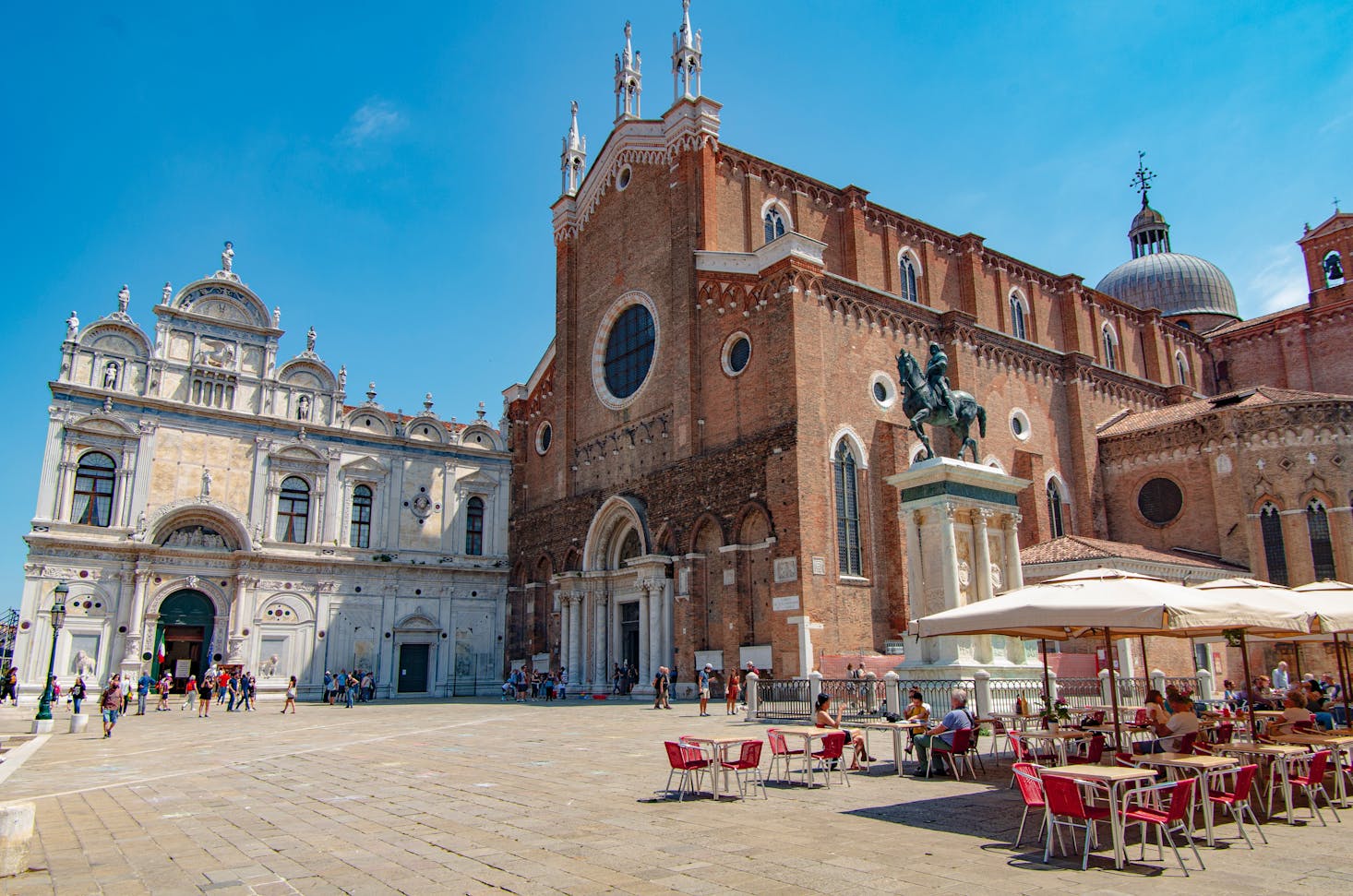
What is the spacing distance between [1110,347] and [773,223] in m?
16.7

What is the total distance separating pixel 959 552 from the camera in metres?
19.0

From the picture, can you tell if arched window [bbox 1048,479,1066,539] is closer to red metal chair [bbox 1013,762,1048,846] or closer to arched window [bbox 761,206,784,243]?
arched window [bbox 761,206,784,243]

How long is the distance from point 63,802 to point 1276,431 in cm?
3097

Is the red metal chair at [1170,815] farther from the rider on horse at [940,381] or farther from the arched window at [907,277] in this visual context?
the arched window at [907,277]

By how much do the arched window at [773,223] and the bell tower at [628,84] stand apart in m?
6.66

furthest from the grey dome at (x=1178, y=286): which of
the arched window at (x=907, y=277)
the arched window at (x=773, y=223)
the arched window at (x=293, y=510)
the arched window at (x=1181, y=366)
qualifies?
the arched window at (x=293, y=510)

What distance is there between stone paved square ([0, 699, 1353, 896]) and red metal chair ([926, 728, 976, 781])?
31 cm

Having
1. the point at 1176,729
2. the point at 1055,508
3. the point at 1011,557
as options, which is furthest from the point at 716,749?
the point at 1055,508

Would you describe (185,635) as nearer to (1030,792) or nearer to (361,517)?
(361,517)

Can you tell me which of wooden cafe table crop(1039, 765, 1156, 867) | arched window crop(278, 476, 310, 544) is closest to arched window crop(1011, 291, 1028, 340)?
arched window crop(278, 476, 310, 544)

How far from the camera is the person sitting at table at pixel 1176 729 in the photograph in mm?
8859

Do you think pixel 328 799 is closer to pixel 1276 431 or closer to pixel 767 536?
pixel 767 536

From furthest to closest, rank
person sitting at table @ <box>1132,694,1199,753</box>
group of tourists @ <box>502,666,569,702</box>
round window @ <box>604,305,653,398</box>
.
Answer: round window @ <box>604,305,653,398</box>, group of tourists @ <box>502,666,569,702</box>, person sitting at table @ <box>1132,694,1199,753</box>

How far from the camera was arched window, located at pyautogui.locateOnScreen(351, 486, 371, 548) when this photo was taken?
3441 centimetres
